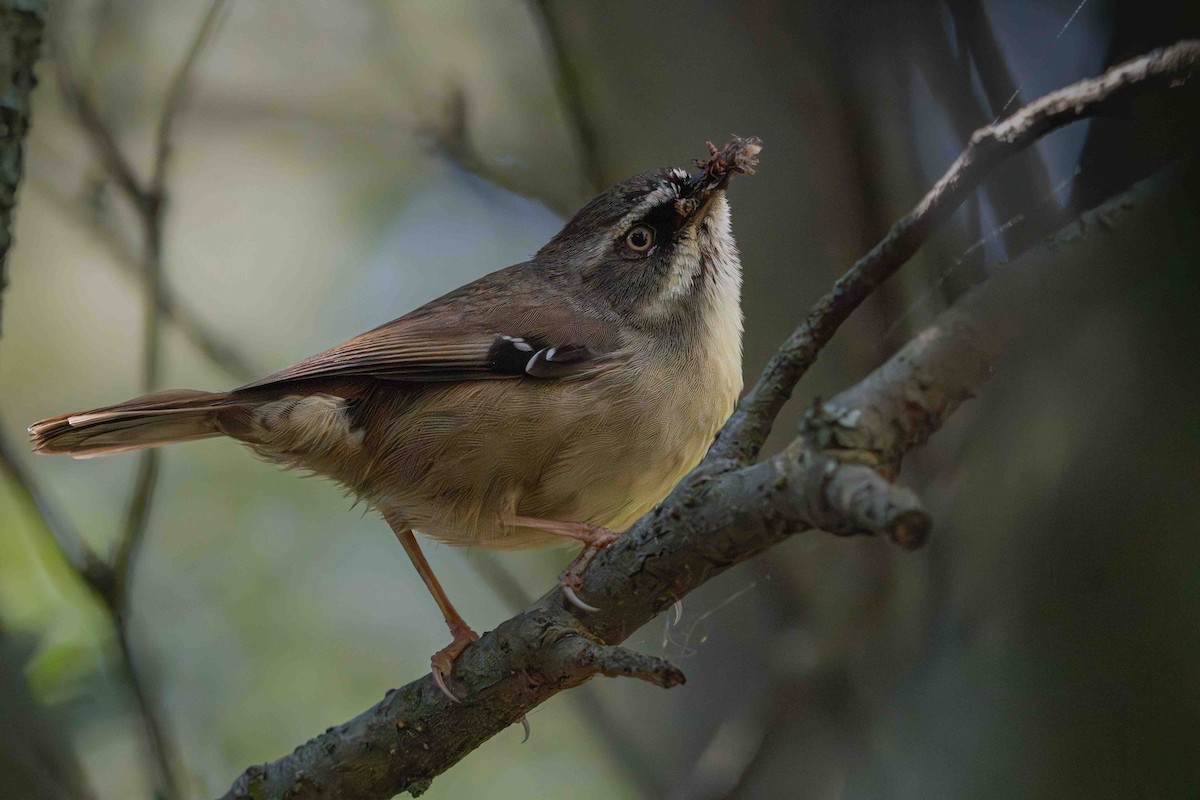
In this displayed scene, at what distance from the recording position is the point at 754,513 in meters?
1.63

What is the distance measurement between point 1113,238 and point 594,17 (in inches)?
125

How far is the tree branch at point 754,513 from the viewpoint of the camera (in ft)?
4.54

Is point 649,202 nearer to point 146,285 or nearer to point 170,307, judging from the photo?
point 170,307

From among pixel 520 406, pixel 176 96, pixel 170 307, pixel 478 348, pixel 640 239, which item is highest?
pixel 176 96

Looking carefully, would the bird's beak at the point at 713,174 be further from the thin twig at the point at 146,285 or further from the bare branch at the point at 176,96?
the bare branch at the point at 176,96

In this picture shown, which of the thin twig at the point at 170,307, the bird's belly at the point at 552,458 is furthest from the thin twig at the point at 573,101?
the thin twig at the point at 170,307

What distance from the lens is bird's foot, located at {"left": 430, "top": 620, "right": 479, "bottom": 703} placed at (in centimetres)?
248

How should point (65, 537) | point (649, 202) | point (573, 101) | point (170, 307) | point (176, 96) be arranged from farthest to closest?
point (176, 96), point (170, 307), point (573, 101), point (65, 537), point (649, 202)

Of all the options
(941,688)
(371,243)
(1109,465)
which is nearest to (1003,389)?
(1109,465)

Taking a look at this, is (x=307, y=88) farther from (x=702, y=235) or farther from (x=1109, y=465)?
(x=1109, y=465)

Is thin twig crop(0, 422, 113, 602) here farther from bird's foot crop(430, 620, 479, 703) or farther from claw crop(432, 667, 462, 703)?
claw crop(432, 667, 462, 703)

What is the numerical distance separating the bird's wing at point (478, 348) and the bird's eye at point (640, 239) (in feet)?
1.01

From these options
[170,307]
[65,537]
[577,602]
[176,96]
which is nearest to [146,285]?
[170,307]

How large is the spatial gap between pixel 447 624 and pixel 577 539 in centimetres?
57
